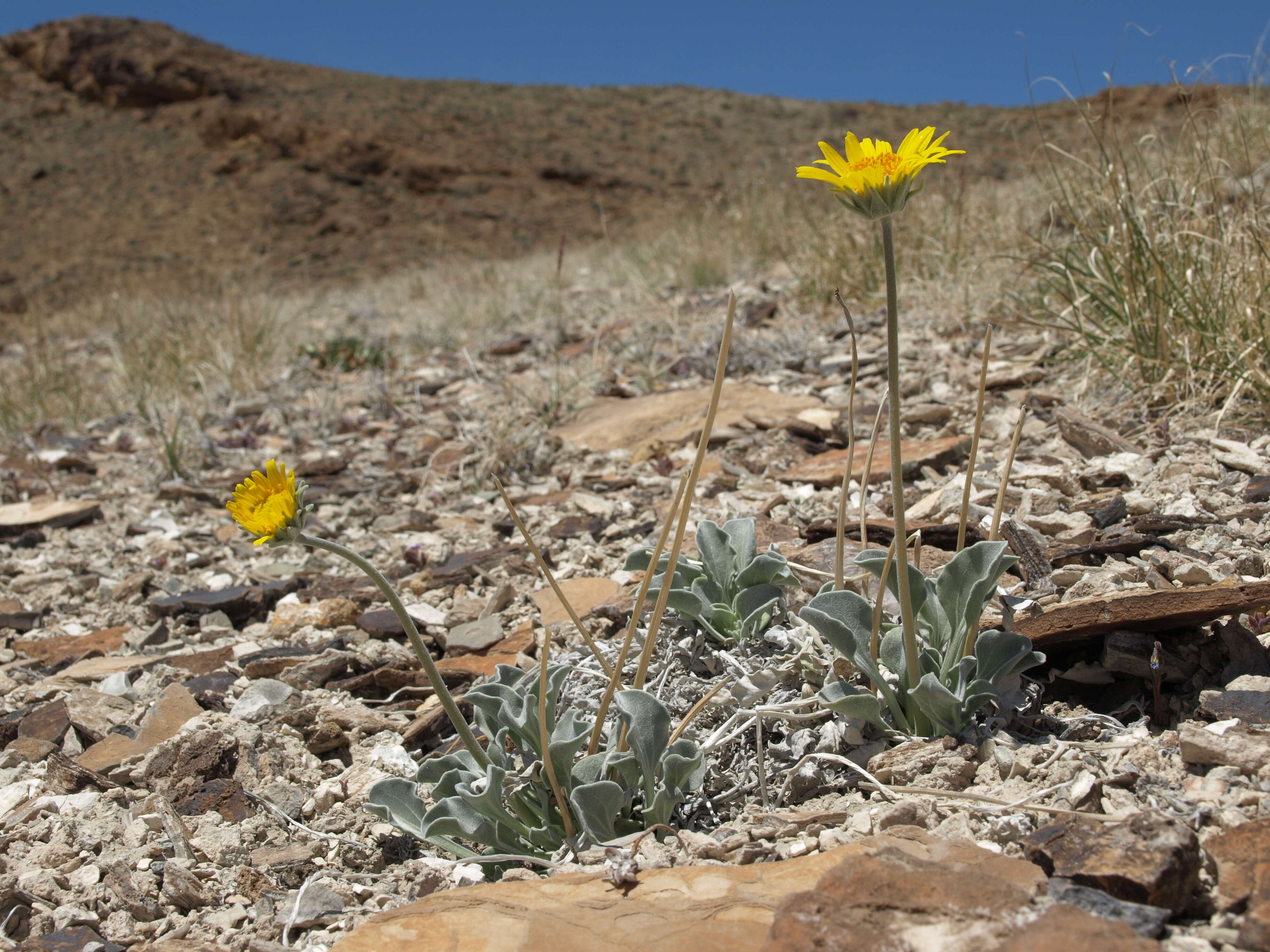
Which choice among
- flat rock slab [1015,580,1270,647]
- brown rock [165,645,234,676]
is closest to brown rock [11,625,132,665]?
brown rock [165,645,234,676]

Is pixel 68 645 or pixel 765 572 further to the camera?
pixel 68 645

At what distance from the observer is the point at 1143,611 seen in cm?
138

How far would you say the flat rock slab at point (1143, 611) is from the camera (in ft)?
4.43

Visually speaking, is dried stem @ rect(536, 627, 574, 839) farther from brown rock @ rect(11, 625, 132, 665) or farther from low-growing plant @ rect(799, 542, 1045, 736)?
brown rock @ rect(11, 625, 132, 665)

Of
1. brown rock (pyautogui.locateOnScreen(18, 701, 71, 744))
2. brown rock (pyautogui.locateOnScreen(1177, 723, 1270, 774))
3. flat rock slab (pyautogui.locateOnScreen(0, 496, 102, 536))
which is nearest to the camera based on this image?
brown rock (pyautogui.locateOnScreen(1177, 723, 1270, 774))

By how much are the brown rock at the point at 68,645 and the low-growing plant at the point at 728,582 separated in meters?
1.63

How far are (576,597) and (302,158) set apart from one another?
23394mm

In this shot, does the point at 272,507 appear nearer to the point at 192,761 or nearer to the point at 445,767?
the point at 445,767

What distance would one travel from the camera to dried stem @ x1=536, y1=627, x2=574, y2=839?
115cm

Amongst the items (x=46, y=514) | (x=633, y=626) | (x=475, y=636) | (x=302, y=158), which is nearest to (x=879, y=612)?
(x=633, y=626)

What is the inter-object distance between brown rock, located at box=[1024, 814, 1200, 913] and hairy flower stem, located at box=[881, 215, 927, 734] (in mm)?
296

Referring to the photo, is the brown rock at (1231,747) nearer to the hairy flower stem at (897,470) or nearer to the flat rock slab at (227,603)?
the hairy flower stem at (897,470)

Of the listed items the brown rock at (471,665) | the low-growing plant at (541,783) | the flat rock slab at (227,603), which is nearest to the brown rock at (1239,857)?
the low-growing plant at (541,783)

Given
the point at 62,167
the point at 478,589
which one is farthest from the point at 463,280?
the point at 62,167
